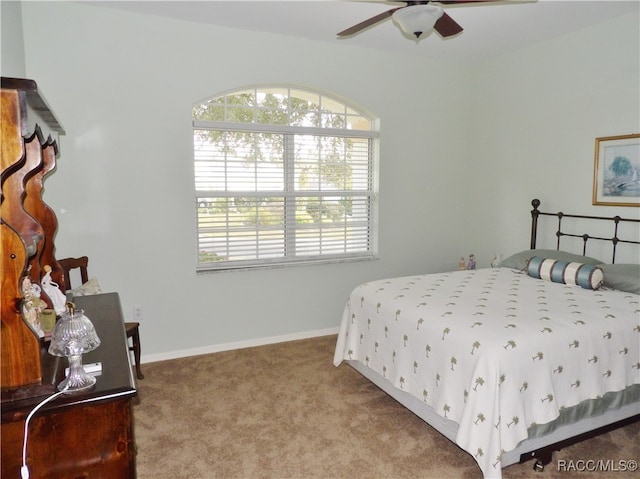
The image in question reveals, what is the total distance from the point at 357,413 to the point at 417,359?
1.89ft

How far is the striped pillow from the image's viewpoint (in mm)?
3025

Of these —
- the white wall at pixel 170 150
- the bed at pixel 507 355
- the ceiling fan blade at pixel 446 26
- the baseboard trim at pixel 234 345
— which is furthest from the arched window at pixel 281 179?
the ceiling fan blade at pixel 446 26

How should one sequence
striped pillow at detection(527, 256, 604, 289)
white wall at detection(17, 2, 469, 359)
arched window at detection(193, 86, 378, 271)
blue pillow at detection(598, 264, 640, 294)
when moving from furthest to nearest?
arched window at detection(193, 86, 378, 271)
white wall at detection(17, 2, 469, 359)
striped pillow at detection(527, 256, 604, 289)
blue pillow at detection(598, 264, 640, 294)

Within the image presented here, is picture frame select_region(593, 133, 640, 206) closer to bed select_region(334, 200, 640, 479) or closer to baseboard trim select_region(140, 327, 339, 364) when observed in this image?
bed select_region(334, 200, 640, 479)

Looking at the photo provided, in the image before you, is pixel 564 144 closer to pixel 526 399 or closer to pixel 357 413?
pixel 526 399

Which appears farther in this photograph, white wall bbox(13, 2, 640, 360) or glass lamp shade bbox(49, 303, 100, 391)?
white wall bbox(13, 2, 640, 360)

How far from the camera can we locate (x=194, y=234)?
365cm

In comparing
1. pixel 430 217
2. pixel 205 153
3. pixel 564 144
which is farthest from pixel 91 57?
pixel 564 144

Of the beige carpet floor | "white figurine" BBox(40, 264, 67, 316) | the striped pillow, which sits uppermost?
"white figurine" BBox(40, 264, 67, 316)

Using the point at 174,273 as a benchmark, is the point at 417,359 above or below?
below

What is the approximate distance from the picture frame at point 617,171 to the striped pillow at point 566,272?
642 mm

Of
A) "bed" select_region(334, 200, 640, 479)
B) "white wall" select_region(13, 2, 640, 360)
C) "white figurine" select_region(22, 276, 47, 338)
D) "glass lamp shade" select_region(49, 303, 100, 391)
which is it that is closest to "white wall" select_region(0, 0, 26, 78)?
"white wall" select_region(13, 2, 640, 360)

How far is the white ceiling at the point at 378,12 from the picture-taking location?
3.11 metres
